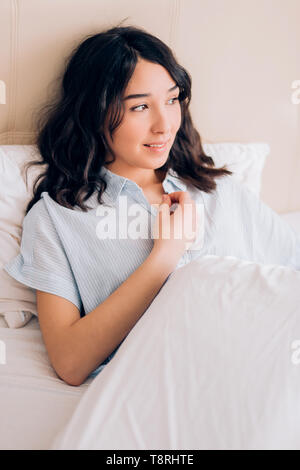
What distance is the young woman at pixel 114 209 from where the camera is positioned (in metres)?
0.99

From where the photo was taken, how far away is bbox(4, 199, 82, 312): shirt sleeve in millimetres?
1026

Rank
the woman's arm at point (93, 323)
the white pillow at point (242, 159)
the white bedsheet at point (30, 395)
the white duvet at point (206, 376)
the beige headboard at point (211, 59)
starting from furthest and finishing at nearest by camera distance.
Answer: the white pillow at point (242, 159)
the beige headboard at point (211, 59)
the woman's arm at point (93, 323)
the white bedsheet at point (30, 395)
the white duvet at point (206, 376)

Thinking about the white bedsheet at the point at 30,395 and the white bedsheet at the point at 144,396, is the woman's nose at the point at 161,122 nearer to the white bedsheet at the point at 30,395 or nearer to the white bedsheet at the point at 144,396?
the white bedsheet at the point at 144,396

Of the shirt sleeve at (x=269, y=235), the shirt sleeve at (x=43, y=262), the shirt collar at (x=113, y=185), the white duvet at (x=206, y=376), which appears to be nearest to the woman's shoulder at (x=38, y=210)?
the shirt sleeve at (x=43, y=262)

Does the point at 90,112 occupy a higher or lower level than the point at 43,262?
higher

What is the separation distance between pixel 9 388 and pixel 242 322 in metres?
0.45

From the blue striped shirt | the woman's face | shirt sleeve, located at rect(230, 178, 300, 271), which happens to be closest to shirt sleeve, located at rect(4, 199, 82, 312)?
the blue striped shirt

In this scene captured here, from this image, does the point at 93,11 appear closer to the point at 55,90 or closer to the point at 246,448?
the point at 55,90

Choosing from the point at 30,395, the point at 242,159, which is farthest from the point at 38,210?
the point at 242,159

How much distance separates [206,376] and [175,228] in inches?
15.8

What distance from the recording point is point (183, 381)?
755mm

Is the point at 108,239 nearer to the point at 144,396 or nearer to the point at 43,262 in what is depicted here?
the point at 43,262

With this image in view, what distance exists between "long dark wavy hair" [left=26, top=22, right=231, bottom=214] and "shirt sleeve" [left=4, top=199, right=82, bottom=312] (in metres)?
0.07

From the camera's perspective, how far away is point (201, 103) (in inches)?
59.3
